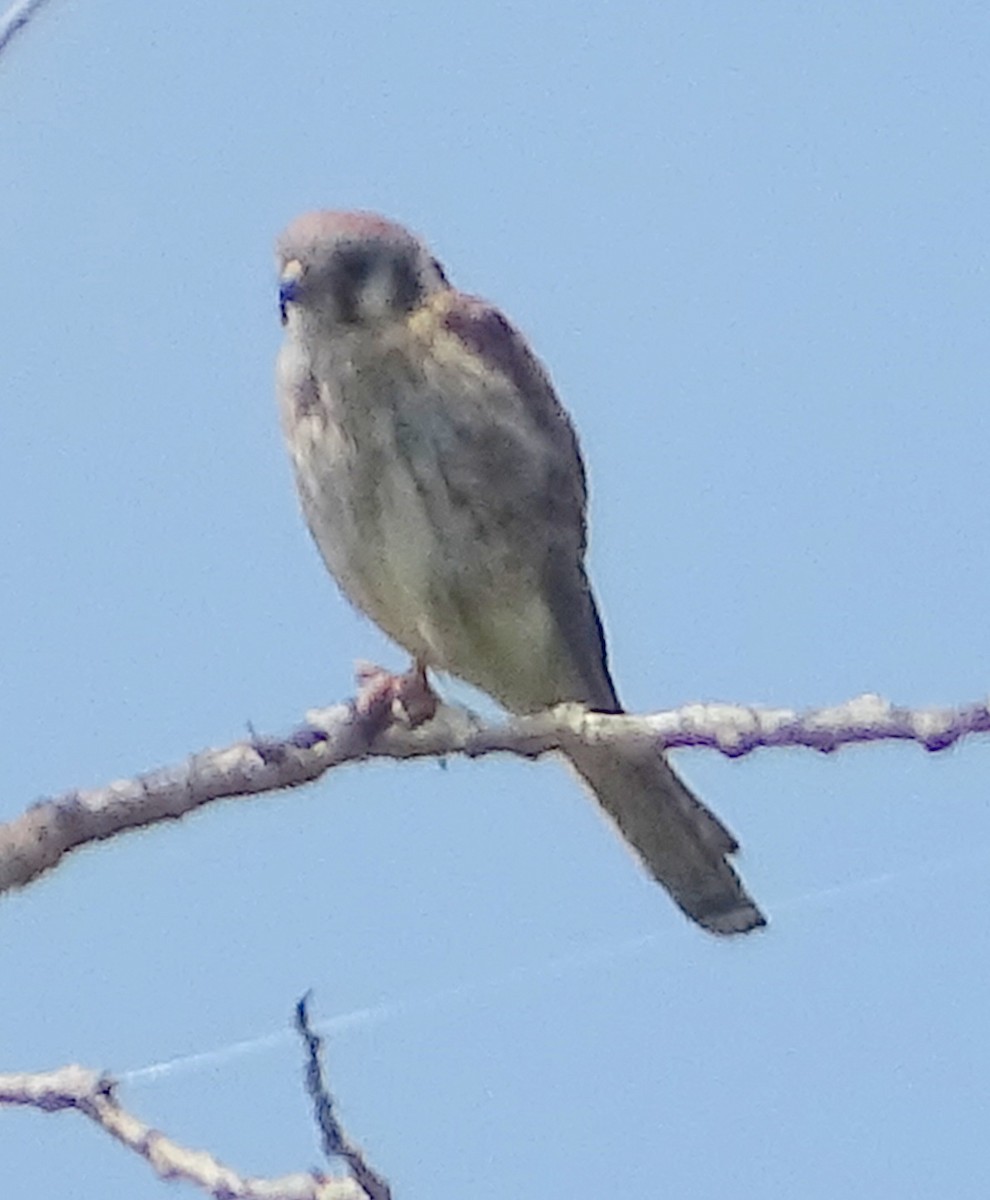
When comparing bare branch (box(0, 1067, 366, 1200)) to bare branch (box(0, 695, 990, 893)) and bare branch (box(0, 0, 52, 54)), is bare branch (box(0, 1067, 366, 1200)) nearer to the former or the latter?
bare branch (box(0, 695, 990, 893))

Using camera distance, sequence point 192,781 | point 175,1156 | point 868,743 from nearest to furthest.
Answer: point 868,743 < point 175,1156 < point 192,781

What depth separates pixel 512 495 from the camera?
3.71 metres

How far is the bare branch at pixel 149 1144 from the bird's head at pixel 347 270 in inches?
66.6

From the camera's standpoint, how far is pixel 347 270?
12.3ft

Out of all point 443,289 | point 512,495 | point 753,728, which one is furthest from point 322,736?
point 443,289

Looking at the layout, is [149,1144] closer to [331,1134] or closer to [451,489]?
[331,1134]

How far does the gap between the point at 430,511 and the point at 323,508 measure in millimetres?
197

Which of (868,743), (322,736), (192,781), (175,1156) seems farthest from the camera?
(322,736)

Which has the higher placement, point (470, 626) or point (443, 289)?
point (443, 289)

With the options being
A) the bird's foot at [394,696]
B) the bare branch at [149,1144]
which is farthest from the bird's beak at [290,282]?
the bare branch at [149,1144]

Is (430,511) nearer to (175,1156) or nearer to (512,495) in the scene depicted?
(512,495)

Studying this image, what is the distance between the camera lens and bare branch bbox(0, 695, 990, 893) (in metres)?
2.01

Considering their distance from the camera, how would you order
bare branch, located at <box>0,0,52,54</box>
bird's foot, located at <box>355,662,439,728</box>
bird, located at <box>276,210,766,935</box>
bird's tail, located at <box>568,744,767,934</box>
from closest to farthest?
bare branch, located at <box>0,0,52,54</box> < bird's foot, located at <box>355,662,439,728</box> < bird, located at <box>276,210,766,935</box> < bird's tail, located at <box>568,744,767,934</box>

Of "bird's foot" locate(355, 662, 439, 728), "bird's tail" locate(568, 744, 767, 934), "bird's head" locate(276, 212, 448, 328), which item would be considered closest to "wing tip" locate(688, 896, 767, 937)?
"bird's tail" locate(568, 744, 767, 934)
